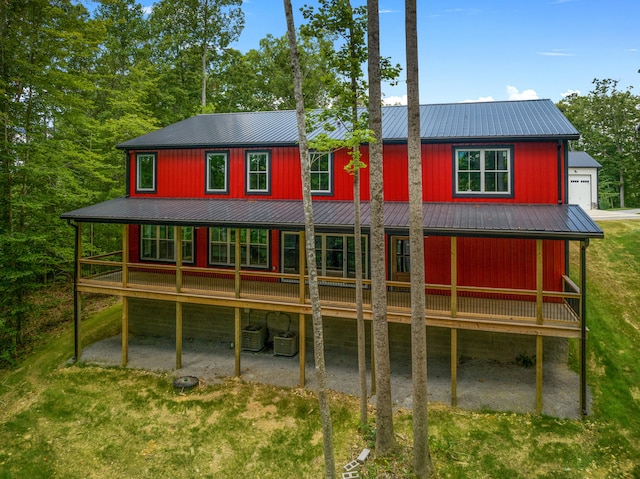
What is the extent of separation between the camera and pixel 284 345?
14.3m

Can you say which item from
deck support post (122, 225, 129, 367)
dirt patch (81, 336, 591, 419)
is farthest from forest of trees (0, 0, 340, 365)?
dirt patch (81, 336, 591, 419)

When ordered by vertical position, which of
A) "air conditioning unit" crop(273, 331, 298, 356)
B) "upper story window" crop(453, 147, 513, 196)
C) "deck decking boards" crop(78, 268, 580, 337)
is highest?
"upper story window" crop(453, 147, 513, 196)

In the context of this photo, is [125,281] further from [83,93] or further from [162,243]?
[83,93]

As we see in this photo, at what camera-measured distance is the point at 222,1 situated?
95.4ft

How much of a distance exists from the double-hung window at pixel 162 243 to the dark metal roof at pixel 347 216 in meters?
1.15

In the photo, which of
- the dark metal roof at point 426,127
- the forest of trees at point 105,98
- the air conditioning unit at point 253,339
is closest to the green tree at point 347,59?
the forest of trees at point 105,98

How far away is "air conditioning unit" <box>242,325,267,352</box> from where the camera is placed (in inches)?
579

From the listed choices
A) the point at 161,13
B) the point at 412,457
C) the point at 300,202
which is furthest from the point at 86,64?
the point at 412,457

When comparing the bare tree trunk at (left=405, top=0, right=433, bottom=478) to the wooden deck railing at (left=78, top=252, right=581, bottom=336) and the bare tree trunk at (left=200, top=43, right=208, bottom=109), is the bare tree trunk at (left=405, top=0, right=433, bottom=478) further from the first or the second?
the bare tree trunk at (left=200, top=43, right=208, bottom=109)

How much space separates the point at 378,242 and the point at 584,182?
30.5 metres

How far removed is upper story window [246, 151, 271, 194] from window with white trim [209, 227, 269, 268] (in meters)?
1.61

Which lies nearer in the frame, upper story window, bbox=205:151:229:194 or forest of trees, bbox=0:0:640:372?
forest of trees, bbox=0:0:640:372

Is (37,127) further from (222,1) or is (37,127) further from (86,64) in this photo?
(222,1)

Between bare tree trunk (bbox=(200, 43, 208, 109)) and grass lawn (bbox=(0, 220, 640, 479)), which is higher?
bare tree trunk (bbox=(200, 43, 208, 109))
